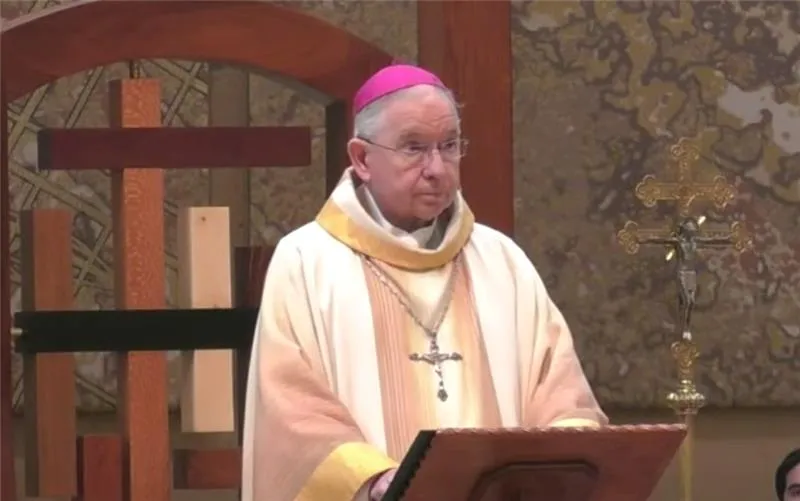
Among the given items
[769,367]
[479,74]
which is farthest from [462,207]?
[769,367]

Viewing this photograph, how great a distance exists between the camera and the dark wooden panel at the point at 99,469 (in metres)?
4.07

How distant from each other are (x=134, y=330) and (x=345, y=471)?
0.96 m

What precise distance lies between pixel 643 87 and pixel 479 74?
1001 millimetres

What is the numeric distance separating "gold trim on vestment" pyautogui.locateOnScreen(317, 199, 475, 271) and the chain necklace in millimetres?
29

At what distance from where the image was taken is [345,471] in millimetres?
3270

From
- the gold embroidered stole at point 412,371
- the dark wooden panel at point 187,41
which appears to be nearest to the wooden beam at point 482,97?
the dark wooden panel at point 187,41

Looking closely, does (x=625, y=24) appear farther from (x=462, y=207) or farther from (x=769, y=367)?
(x=462, y=207)

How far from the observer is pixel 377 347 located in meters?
3.51

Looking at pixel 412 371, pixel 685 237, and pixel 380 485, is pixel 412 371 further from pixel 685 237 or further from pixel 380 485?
pixel 685 237

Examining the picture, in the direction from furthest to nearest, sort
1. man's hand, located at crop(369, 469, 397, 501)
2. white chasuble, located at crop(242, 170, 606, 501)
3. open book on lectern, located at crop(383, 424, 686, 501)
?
1. white chasuble, located at crop(242, 170, 606, 501)
2. man's hand, located at crop(369, 469, 397, 501)
3. open book on lectern, located at crop(383, 424, 686, 501)

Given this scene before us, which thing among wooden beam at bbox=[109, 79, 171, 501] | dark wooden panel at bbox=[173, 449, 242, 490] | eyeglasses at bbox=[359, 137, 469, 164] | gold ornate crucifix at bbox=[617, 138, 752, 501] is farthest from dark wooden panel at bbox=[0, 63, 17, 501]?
gold ornate crucifix at bbox=[617, 138, 752, 501]

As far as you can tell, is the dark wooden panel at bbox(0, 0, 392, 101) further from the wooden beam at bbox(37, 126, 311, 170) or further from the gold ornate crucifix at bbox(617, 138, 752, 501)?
the gold ornate crucifix at bbox(617, 138, 752, 501)

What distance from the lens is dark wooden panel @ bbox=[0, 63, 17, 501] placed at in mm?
3887

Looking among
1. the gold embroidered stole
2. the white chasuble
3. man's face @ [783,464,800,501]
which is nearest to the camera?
the white chasuble
